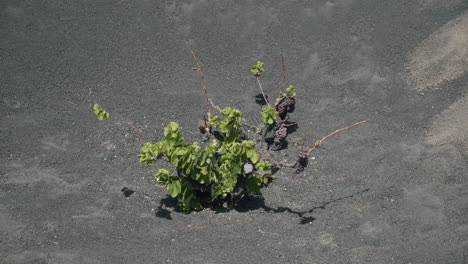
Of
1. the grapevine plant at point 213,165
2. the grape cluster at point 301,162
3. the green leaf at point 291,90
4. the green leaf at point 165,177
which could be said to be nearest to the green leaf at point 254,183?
the grapevine plant at point 213,165

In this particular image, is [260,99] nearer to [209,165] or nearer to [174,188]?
[209,165]

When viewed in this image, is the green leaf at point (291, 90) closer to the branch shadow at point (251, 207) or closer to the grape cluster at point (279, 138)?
the grape cluster at point (279, 138)

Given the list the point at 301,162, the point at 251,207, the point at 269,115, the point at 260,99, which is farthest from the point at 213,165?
the point at 260,99

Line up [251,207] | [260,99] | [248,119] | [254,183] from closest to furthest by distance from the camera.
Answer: [254,183], [251,207], [248,119], [260,99]

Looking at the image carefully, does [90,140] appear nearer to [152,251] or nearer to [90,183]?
[90,183]

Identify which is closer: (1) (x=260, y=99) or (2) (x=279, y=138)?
(2) (x=279, y=138)

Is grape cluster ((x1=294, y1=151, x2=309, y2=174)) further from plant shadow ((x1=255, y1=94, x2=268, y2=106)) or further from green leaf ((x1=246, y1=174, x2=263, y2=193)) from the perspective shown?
plant shadow ((x1=255, y1=94, x2=268, y2=106))

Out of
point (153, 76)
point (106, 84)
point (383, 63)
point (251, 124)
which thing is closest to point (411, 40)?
point (383, 63)
